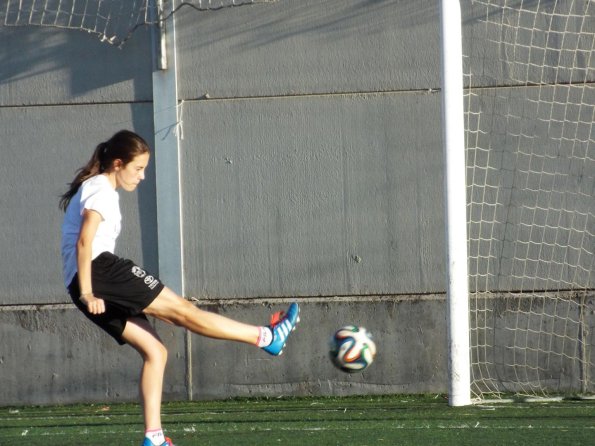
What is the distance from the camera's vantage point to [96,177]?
564 cm

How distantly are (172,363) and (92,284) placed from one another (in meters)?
3.62

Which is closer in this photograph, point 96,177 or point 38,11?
point 96,177

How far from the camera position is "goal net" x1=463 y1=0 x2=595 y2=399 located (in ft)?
28.4

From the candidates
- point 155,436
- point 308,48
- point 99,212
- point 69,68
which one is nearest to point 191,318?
point 155,436

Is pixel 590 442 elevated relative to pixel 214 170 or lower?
lower

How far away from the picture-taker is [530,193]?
8.79m

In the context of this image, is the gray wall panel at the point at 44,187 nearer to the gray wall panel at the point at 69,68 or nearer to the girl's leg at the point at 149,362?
the gray wall panel at the point at 69,68

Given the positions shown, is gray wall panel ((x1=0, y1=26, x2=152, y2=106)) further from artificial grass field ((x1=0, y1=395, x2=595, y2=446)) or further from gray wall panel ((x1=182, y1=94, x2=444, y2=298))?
artificial grass field ((x1=0, y1=395, x2=595, y2=446))

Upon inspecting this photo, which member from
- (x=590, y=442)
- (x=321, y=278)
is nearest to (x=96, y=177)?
(x=590, y=442)

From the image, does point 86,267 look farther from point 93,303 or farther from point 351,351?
point 351,351

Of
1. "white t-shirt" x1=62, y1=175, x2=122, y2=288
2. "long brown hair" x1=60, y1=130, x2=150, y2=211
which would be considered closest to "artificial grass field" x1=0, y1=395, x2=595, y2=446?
"white t-shirt" x1=62, y1=175, x2=122, y2=288

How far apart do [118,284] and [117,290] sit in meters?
0.03

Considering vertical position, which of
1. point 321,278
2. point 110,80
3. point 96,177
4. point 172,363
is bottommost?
point 172,363

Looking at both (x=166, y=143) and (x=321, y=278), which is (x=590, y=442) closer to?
(x=321, y=278)
